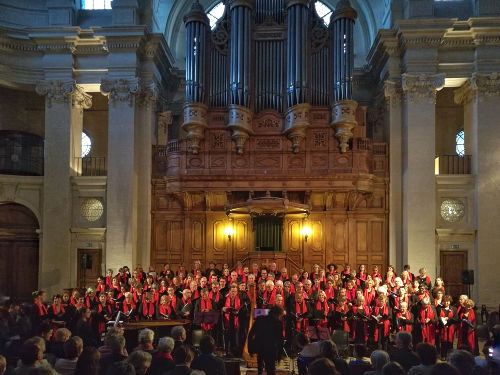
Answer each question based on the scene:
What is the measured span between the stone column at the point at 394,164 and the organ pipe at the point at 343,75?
1.68 metres

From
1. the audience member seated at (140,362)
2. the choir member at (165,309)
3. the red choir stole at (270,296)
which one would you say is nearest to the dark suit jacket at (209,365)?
the audience member seated at (140,362)

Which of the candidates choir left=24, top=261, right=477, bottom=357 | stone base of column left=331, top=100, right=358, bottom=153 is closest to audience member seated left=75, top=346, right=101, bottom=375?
choir left=24, top=261, right=477, bottom=357

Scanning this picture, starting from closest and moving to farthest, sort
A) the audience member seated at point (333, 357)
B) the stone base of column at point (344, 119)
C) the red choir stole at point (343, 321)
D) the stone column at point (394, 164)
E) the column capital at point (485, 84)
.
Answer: the audience member seated at point (333, 357) < the red choir stole at point (343, 321) < the stone base of column at point (344, 119) < the column capital at point (485, 84) < the stone column at point (394, 164)

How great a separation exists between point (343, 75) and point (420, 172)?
390 cm

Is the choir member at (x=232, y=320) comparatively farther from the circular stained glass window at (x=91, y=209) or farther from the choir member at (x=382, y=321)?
the circular stained glass window at (x=91, y=209)

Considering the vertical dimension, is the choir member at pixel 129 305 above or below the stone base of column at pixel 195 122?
below

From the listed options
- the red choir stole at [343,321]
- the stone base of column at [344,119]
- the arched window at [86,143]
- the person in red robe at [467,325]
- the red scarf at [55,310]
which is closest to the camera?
the person in red robe at [467,325]

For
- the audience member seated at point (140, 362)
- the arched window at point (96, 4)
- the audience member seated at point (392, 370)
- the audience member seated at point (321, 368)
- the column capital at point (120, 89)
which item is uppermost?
the arched window at point (96, 4)

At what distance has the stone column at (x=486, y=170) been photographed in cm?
1784

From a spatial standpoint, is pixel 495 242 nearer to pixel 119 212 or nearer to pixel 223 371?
pixel 119 212

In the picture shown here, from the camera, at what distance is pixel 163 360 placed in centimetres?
673

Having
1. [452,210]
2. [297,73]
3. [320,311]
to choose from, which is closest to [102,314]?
[320,311]

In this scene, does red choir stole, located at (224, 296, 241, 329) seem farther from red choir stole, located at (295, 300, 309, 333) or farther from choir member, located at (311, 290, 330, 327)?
choir member, located at (311, 290, 330, 327)

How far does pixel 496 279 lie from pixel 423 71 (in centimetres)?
690
